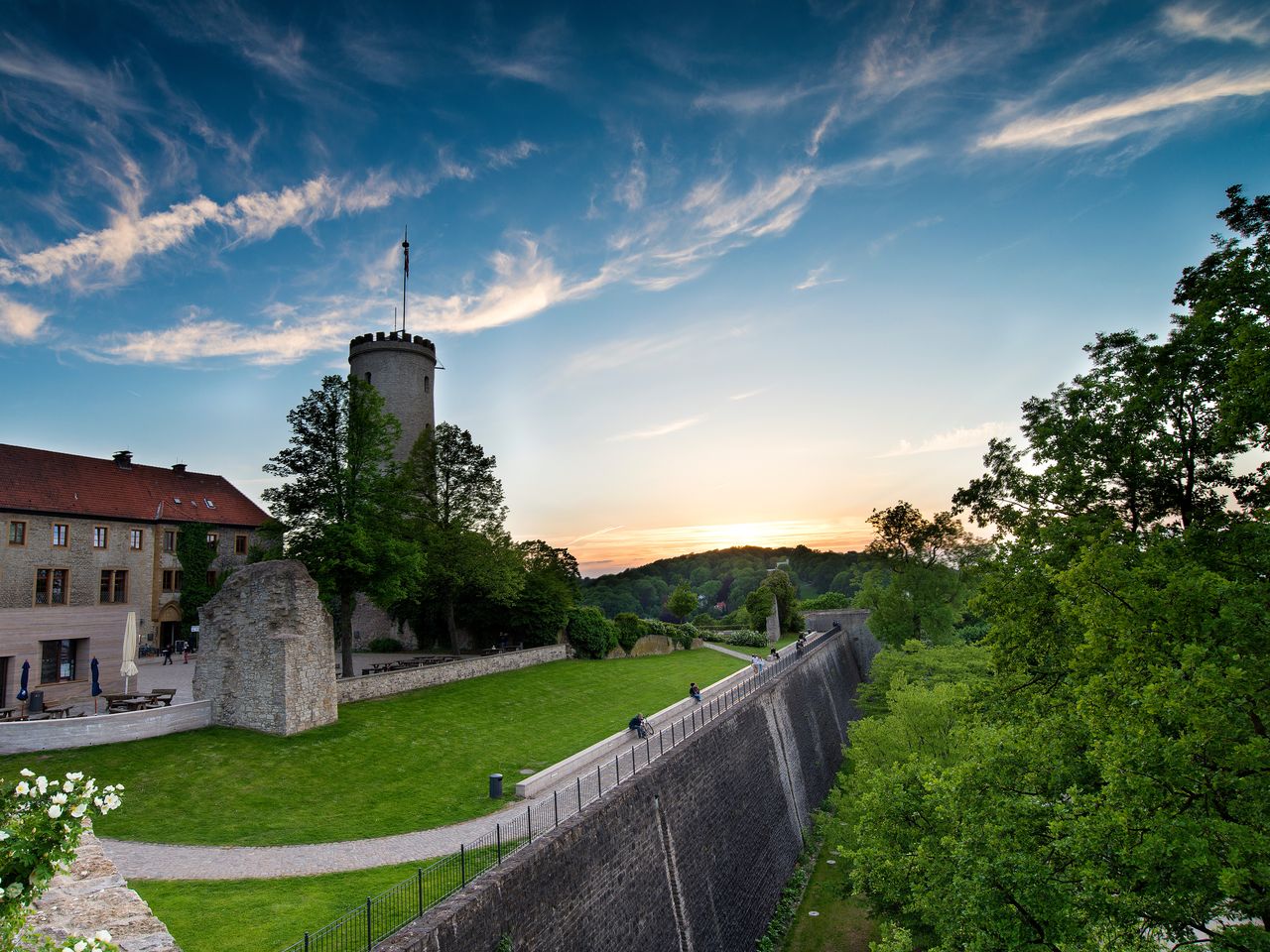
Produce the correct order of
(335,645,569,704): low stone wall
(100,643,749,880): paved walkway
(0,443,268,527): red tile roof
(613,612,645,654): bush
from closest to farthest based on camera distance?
(100,643,749,880): paved walkway < (335,645,569,704): low stone wall < (0,443,268,527): red tile roof < (613,612,645,654): bush

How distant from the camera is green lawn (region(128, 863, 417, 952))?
10.1 meters

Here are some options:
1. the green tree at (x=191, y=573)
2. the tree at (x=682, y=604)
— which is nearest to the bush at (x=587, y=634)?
the green tree at (x=191, y=573)

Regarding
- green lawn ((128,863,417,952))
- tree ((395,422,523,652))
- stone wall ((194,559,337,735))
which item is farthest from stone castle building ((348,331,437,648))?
green lawn ((128,863,417,952))

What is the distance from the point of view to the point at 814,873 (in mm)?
23250

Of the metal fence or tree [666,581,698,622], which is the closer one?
the metal fence

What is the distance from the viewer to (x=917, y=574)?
140 feet

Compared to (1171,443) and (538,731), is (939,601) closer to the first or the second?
(538,731)

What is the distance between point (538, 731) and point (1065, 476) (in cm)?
1792

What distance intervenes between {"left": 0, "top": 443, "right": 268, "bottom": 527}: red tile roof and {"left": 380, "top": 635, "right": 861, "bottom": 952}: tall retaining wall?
2767 cm

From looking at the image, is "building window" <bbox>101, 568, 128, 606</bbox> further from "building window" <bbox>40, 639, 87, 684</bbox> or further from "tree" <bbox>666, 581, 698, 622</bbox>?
"tree" <bbox>666, 581, 698, 622</bbox>

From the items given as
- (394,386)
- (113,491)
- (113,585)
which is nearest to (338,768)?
(113,585)

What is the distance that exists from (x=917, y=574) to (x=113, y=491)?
138 feet

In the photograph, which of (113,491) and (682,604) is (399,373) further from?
(682,604)

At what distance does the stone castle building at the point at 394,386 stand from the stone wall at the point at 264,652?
19512 millimetres
